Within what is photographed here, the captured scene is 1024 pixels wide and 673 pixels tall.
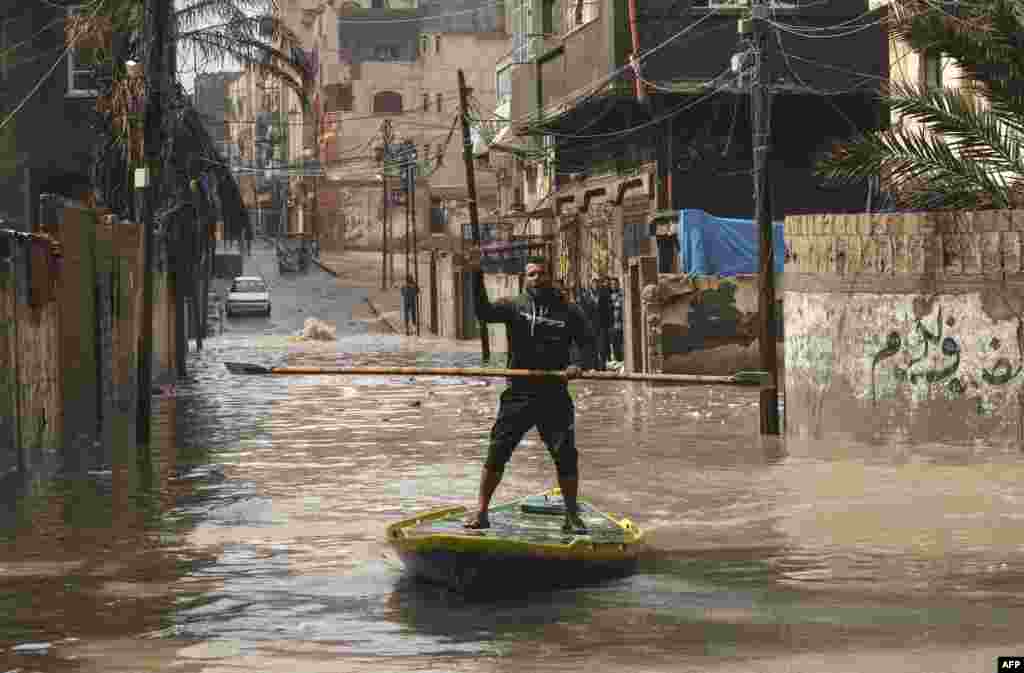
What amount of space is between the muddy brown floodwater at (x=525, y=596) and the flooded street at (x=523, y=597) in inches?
1.4

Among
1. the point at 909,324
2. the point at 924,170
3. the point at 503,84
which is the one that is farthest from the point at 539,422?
the point at 503,84

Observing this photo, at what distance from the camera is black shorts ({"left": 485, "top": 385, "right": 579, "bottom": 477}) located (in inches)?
520

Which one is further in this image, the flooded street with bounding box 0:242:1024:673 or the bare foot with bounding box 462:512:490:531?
the bare foot with bounding box 462:512:490:531

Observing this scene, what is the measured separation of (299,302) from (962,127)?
68422mm

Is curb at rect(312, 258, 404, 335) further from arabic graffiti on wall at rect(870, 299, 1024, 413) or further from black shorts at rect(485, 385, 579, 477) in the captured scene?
black shorts at rect(485, 385, 579, 477)

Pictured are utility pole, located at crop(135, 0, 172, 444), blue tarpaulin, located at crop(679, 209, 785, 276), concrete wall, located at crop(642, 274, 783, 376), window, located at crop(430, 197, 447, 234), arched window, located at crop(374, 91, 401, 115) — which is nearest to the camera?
utility pole, located at crop(135, 0, 172, 444)

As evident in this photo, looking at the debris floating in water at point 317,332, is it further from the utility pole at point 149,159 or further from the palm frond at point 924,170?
the palm frond at point 924,170

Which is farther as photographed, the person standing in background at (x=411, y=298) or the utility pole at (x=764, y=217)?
the person standing in background at (x=411, y=298)

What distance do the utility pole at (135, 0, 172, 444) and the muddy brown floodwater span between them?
773mm

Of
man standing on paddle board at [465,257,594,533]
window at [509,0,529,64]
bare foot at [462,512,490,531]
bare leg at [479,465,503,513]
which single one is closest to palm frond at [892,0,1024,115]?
man standing on paddle board at [465,257,594,533]

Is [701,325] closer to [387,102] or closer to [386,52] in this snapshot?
[387,102]

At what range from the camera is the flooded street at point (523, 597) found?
33.0ft

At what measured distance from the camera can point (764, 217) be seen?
23.0 m

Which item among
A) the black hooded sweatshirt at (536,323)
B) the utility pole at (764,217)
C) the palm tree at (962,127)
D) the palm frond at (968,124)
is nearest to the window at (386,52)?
the utility pole at (764,217)
